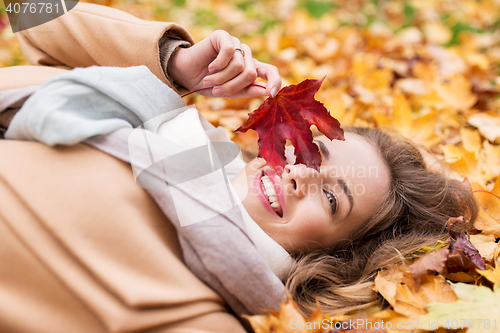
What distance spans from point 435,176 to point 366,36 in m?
1.87

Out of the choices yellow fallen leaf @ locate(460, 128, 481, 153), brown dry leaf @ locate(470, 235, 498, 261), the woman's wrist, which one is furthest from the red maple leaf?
yellow fallen leaf @ locate(460, 128, 481, 153)

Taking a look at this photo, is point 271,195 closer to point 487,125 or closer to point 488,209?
point 488,209

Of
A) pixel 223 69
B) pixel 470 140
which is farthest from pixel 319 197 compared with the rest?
pixel 470 140

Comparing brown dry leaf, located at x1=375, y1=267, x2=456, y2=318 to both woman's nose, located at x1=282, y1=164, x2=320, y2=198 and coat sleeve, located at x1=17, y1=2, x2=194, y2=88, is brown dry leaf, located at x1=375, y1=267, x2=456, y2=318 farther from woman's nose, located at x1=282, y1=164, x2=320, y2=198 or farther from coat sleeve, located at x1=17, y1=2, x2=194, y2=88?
coat sleeve, located at x1=17, y1=2, x2=194, y2=88

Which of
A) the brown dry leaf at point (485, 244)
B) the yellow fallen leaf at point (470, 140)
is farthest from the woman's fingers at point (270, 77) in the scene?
the yellow fallen leaf at point (470, 140)

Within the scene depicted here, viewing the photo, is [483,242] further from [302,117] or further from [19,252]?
[19,252]

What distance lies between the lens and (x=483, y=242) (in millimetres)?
1134

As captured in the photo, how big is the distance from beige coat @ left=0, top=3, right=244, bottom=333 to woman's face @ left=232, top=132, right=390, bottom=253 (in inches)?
12.4

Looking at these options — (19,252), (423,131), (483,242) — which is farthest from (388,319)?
(423,131)

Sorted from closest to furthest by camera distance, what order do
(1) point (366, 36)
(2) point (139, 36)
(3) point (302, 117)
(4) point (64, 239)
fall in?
(4) point (64, 239)
(3) point (302, 117)
(2) point (139, 36)
(1) point (366, 36)

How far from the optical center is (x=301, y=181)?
3.69ft

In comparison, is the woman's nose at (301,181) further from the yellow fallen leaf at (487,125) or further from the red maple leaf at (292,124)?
the yellow fallen leaf at (487,125)

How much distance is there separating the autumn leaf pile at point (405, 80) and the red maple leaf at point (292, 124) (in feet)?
1.30

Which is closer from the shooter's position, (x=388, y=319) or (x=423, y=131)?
(x=388, y=319)
